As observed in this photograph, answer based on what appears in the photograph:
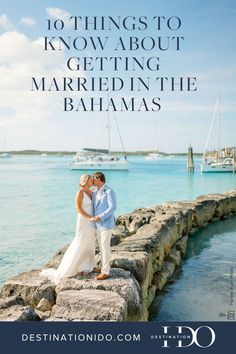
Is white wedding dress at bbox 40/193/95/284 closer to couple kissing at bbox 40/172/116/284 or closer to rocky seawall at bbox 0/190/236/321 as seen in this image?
couple kissing at bbox 40/172/116/284

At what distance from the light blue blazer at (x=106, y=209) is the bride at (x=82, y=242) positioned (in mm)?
136

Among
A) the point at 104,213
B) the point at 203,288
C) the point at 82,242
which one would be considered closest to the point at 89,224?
the point at 82,242

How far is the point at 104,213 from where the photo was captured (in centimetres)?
649

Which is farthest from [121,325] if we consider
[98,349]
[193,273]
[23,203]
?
[23,203]

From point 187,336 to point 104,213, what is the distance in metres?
1.92

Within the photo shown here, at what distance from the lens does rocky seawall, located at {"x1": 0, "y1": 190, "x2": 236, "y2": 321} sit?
17.4 feet

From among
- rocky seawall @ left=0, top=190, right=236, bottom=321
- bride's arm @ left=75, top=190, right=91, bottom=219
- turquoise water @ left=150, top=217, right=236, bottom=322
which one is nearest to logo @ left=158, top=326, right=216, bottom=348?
rocky seawall @ left=0, top=190, right=236, bottom=321

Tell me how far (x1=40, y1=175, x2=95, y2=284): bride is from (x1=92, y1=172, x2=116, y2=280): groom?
5.1 inches

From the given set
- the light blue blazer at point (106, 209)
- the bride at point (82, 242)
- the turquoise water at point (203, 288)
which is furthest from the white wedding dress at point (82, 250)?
the turquoise water at point (203, 288)

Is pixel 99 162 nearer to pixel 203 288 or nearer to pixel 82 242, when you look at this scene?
pixel 203 288

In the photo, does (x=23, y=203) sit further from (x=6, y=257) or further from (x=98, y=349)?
(x=98, y=349)

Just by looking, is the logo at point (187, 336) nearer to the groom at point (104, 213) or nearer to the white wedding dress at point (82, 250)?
the groom at point (104, 213)

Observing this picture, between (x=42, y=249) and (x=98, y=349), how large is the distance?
9.20 m

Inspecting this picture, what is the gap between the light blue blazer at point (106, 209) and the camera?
650 cm
